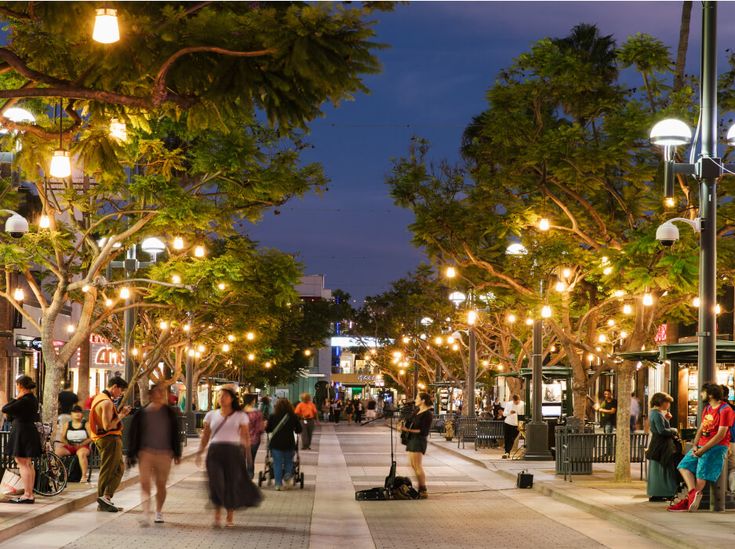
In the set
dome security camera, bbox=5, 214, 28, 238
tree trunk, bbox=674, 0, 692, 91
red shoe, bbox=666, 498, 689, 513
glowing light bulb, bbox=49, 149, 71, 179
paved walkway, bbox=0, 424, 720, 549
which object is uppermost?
tree trunk, bbox=674, 0, 692, 91

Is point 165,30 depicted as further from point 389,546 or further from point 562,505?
point 562,505

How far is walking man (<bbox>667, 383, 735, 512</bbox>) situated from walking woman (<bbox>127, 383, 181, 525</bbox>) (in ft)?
24.7

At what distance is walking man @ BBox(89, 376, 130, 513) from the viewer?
17.8 meters

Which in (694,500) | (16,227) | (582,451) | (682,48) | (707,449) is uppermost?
(682,48)

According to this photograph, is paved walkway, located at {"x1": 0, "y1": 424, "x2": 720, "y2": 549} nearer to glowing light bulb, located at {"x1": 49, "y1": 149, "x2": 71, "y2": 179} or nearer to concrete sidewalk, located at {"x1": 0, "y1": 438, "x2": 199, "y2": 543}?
concrete sidewalk, located at {"x1": 0, "y1": 438, "x2": 199, "y2": 543}

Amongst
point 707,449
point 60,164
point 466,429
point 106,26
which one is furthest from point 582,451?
point 466,429

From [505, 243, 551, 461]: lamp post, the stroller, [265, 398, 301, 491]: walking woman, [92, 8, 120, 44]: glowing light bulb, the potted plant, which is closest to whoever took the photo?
[92, 8, 120, 44]: glowing light bulb

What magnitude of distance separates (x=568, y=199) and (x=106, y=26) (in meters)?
20.6

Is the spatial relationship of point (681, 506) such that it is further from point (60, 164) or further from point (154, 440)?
point (60, 164)

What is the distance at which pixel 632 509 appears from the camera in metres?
18.2

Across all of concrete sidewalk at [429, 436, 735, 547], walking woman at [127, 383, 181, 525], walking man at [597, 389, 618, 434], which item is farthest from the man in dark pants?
walking woman at [127, 383, 181, 525]

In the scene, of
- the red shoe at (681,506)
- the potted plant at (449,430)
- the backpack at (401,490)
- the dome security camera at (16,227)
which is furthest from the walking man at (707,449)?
the potted plant at (449,430)

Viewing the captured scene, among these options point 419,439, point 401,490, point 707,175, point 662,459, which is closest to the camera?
point 707,175

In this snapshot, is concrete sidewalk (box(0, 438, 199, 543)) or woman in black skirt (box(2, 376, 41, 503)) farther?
woman in black skirt (box(2, 376, 41, 503))
